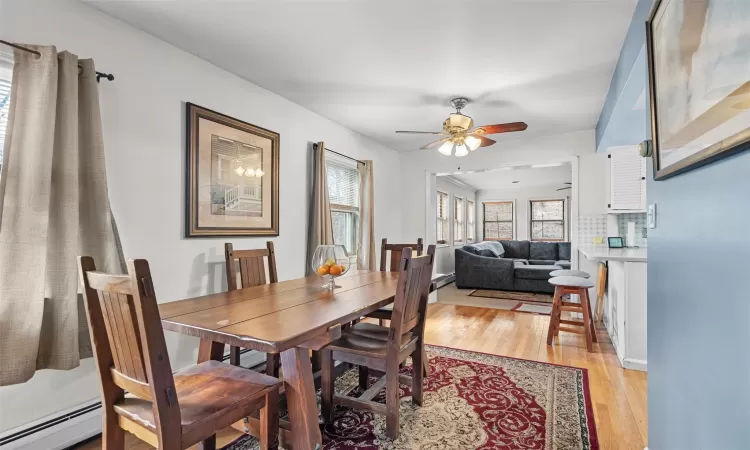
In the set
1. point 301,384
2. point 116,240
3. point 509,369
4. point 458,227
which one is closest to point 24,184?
point 116,240

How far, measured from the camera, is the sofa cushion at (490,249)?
7.21m

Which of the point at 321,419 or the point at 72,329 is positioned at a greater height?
the point at 72,329

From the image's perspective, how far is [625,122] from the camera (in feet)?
10.5

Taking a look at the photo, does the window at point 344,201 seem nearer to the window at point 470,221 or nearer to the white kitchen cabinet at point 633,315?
the white kitchen cabinet at point 633,315

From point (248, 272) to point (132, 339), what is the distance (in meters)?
1.44

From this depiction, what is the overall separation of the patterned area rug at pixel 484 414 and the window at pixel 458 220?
5.70 meters

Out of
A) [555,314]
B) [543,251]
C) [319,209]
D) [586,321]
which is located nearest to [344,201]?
[319,209]

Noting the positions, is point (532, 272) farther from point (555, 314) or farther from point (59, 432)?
point (59, 432)

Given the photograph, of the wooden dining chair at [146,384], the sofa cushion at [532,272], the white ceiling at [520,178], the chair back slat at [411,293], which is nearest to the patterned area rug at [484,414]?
the chair back slat at [411,293]

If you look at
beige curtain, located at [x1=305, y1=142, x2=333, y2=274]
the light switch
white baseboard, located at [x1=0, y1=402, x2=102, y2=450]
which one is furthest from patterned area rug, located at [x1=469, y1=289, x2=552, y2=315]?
white baseboard, located at [x1=0, y1=402, x2=102, y2=450]

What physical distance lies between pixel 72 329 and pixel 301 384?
1.21m

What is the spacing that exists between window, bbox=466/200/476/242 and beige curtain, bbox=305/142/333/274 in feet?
20.9

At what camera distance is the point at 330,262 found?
2.27 m

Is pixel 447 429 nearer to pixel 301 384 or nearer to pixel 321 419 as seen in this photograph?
pixel 321 419
